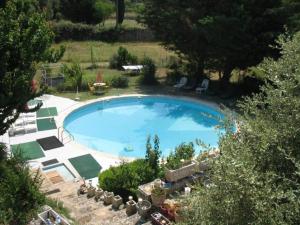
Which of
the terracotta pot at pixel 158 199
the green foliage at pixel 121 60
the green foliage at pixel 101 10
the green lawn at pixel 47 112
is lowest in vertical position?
the green lawn at pixel 47 112

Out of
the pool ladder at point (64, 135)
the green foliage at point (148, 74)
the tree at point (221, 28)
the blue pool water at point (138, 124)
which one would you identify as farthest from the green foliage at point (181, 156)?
the green foliage at point (148, 74)

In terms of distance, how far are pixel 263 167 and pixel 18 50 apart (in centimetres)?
810

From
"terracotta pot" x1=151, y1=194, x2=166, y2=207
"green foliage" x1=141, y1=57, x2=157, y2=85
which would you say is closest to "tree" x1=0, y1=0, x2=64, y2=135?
"terracotta pot" x1=151, y1=194, x2=166, y2=207

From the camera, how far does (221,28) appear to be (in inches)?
818

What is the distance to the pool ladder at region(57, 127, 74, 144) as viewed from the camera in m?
17.4

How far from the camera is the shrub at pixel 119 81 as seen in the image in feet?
80.8

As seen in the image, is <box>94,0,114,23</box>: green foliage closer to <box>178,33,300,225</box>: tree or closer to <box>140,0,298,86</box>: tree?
<box>140,0,298,86</box>: tree

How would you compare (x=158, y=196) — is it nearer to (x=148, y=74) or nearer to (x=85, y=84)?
(x=85, y=84)

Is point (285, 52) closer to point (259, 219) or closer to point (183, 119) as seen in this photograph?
point (259, 219)

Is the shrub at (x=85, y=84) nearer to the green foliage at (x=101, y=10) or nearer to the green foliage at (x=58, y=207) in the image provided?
the green foliage at (x=58, y=207)

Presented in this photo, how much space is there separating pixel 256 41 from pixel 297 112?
16.7 m

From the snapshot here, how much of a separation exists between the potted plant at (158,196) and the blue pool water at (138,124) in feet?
24.9

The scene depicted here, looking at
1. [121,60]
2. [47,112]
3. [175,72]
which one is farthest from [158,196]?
[121,60]

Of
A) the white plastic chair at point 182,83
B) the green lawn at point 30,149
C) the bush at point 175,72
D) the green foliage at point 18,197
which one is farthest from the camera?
the bush at point 175,72
